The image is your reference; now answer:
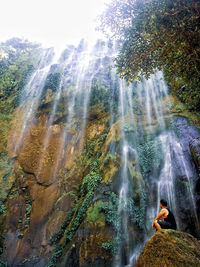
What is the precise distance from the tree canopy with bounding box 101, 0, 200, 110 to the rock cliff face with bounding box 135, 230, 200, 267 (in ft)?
16.6

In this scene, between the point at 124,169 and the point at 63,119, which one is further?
the point at 63,119

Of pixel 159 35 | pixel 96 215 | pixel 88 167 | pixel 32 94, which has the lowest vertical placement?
pixel 96 215

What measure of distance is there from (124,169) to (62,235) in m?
4.65

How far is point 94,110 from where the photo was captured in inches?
536

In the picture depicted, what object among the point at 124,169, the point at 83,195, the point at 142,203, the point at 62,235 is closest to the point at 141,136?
the point at 124,169

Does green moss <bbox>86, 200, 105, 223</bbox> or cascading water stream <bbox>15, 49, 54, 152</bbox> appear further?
cascading water stream <bbox>15, 49, 54, 152</bbox>

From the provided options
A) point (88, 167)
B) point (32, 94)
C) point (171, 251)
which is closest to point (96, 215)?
point (88, 167)

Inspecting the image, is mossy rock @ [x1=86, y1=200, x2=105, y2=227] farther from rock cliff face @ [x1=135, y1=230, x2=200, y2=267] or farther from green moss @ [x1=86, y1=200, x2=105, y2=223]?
rock cliff face @ [x1=135, y1=230, x2=200, y2=267]

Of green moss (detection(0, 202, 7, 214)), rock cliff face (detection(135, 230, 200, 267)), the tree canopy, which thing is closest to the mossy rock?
rock cliff face (detection(135, 230, 200, 267))

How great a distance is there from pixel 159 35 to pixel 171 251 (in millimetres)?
6492

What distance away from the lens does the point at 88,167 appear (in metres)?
10.5

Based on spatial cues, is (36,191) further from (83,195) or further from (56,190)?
(83,195)

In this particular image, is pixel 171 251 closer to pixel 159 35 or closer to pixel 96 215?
pixel 96 215

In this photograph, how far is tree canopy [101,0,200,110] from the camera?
5453mm
